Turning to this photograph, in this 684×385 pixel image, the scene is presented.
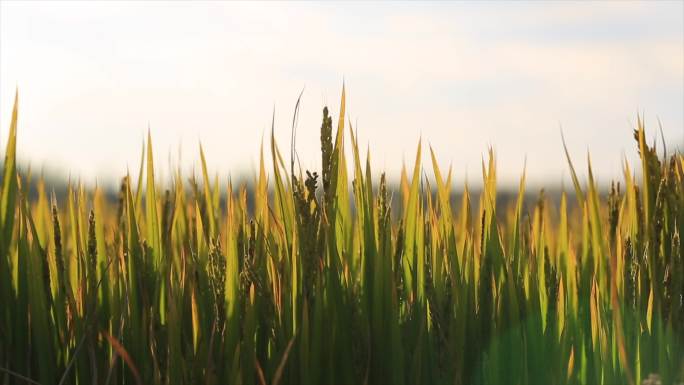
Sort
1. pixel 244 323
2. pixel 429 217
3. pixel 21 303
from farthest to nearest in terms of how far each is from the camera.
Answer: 1. pixel 429 217
2. pixel 21 303
3. pixel 244 323

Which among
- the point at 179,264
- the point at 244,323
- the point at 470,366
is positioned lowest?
the point at 470,366

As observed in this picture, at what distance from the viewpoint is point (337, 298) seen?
2482mm

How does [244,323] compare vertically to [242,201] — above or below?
below

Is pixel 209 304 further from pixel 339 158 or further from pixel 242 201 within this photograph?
pixel 339 158

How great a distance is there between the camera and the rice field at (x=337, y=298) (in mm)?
2441

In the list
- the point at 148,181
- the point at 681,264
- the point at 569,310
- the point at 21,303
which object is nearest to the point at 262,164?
the point at 148,181

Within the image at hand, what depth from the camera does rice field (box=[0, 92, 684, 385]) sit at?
8.01ft

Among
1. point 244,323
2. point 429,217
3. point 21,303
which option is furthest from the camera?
point 429,217

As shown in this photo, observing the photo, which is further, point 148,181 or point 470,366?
point 148,181

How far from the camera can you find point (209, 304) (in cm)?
263

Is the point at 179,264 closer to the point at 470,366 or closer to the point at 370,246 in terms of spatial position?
the point at 370,246

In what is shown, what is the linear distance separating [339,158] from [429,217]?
437 mm

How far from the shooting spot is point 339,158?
264cm

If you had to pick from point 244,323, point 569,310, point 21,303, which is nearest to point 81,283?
point 21,303
